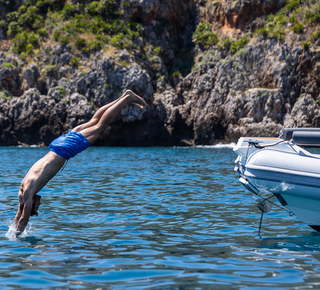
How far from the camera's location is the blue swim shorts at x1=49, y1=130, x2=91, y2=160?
24.8 ft

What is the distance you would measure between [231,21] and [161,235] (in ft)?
146

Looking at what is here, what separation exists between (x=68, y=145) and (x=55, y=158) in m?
0.31

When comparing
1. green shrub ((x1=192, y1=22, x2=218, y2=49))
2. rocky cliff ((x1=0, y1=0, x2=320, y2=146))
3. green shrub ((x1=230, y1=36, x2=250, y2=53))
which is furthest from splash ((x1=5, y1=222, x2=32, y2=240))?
green shrub ((x1=192, y1=22, x2=218, y2=49))

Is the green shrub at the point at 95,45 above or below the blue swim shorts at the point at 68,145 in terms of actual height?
above

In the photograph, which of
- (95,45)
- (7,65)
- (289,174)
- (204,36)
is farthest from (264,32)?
(289,174)

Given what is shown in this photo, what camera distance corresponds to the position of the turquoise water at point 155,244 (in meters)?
4.83

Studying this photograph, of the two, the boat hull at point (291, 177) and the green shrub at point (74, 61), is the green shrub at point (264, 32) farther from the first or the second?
the boat hull at point (291, 177)

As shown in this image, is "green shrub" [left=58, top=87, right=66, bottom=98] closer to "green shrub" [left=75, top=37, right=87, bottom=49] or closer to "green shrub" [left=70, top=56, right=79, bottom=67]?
"green shrub" [left=70, top=56, right=79, bottom=67]

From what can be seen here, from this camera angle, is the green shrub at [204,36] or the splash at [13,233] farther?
the green shrub at [204,36]

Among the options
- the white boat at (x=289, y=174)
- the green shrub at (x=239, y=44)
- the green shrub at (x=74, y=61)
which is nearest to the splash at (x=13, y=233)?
the white boat at (x=289, y=174)

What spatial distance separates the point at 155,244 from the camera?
6430 millimetres

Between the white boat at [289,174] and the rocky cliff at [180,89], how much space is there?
108ft

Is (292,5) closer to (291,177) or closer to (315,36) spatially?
(315,36)

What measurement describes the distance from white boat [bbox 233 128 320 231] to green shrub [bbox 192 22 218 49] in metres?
42.1
